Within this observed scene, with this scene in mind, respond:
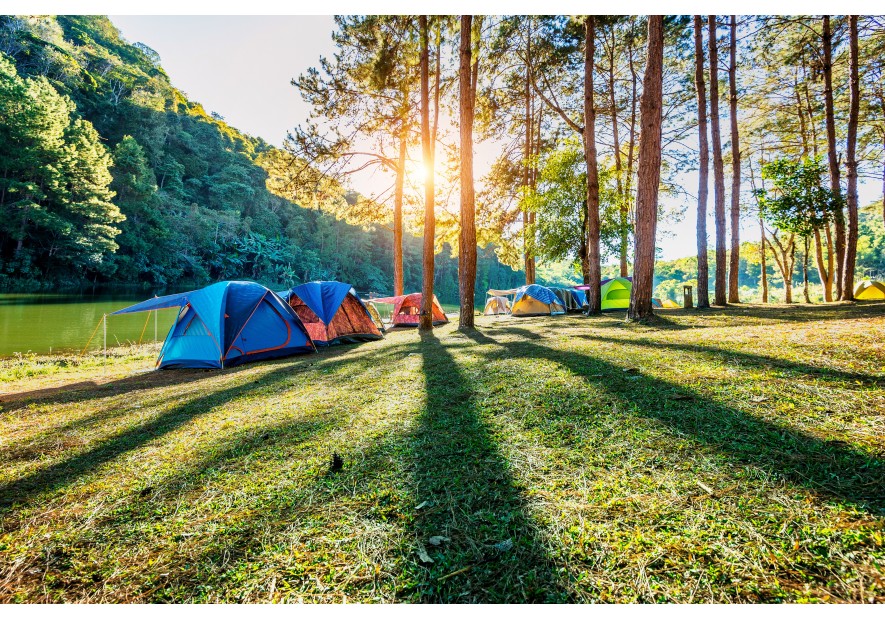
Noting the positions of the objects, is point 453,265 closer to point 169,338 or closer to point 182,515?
point 169,338

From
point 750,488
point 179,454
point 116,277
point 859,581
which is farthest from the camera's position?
point 116,277

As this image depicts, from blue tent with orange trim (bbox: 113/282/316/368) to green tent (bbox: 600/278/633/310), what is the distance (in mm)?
14153

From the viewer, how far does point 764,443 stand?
1.89 metres

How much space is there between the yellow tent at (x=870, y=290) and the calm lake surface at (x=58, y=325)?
2848cm

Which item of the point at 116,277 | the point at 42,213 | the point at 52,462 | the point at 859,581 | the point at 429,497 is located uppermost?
the point at 42,213

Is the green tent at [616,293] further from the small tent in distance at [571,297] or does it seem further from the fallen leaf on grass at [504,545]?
the fallen leaf on grass at [504,545]

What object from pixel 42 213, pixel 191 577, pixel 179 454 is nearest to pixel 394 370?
pixel 179 454

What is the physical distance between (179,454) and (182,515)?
1.03m

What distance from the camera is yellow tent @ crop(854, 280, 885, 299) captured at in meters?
15.3

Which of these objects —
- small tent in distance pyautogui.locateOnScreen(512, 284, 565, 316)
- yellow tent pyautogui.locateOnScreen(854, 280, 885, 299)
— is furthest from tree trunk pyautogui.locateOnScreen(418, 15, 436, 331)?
yellow tent pyautogui.locateOnScreen(854, 280, 885, 299)

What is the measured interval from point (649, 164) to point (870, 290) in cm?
1752

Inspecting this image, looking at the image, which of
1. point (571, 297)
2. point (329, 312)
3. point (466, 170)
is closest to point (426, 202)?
point (466, 170)

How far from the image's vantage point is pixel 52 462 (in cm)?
260

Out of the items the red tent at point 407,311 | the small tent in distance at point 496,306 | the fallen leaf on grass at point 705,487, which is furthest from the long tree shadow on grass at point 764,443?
the small tent in distance at point 496,306
